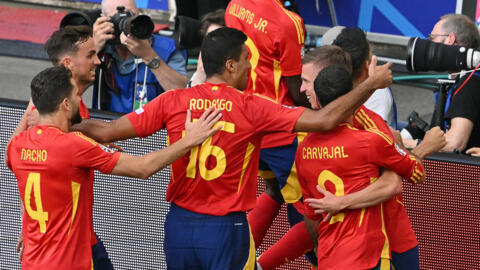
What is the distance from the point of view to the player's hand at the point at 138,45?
6593 millimetres

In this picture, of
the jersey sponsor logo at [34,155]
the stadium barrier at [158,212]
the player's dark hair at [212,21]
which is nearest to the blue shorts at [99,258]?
the jersey sponsor logo at [34,155]

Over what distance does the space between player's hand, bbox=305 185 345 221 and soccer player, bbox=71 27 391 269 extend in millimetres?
390

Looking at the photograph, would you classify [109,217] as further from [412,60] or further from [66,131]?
[412,60]

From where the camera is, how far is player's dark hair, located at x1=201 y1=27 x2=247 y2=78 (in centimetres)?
539

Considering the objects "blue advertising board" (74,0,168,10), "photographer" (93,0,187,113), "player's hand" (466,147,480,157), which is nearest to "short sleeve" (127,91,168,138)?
"photographer" (93,0,187,113)

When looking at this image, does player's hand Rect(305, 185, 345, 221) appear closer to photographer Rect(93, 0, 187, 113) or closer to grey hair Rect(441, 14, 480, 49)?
photographer Rect(93, 0, 187, 113)

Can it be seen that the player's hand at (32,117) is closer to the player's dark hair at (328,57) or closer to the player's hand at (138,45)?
the player's hand at (138,45)

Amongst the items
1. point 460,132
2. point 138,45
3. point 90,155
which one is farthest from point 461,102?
point 90,155

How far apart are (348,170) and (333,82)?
519 mm

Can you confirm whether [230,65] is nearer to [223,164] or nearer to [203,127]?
[203,127]

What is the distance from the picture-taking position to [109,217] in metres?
6.84

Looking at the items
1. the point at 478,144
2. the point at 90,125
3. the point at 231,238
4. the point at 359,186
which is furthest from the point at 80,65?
the point at 478,144

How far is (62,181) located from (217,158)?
910 mm

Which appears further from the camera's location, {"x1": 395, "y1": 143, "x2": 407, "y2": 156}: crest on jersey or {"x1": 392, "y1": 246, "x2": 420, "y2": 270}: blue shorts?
{"x1": 392, "y1": 246, "x2": 420, "y2": 270}: blue shorts
